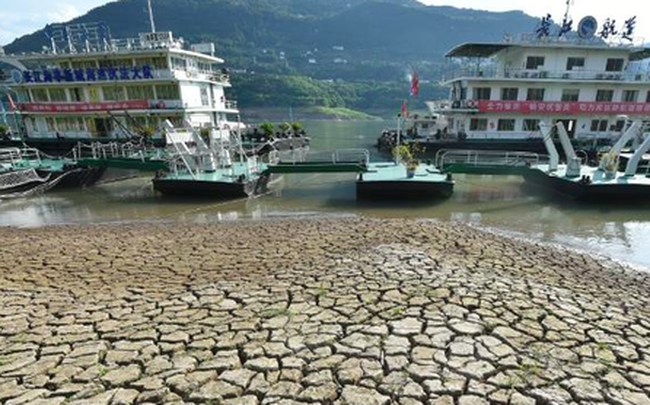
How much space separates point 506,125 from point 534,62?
4.86 m

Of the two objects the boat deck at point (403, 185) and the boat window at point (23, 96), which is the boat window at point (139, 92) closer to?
the boat window at point (23, 96)

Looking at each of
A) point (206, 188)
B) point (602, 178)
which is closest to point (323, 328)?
point (206, 188)

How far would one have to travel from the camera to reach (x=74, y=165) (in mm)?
20094

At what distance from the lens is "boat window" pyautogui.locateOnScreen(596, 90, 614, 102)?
27.6 metres

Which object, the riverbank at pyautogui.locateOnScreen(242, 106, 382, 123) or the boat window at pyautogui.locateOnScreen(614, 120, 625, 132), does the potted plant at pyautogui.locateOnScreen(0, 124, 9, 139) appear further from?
the riverbank at pyautogui.locateOnScreen(242, 106, 382, 123)

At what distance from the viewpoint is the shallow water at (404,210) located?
11664 millimetres

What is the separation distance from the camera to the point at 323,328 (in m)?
4.79

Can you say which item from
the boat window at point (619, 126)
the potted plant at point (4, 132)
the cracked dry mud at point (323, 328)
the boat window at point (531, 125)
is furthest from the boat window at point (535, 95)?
the potted plant at point (4, 132)

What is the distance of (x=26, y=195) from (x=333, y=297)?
19.6m

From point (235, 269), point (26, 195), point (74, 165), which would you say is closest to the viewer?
point (235, 269)

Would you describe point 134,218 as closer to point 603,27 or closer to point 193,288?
point 193,288

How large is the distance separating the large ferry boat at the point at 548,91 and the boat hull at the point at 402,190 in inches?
479

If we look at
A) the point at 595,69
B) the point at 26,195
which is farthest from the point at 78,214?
the point at 595,69

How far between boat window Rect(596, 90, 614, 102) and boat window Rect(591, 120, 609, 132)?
1664 millimetres
